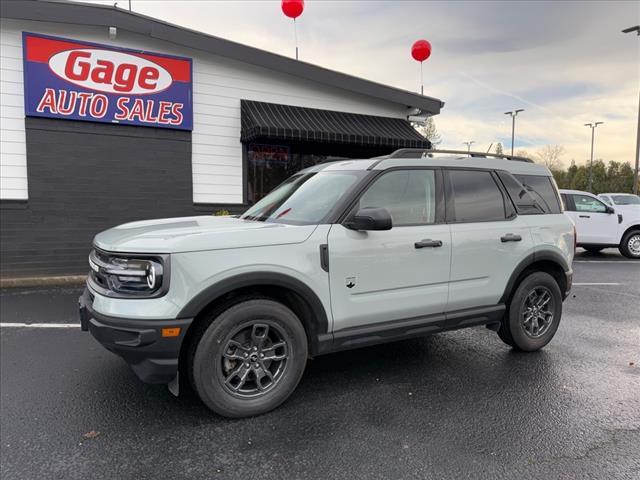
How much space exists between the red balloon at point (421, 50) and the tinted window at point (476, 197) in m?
8.52

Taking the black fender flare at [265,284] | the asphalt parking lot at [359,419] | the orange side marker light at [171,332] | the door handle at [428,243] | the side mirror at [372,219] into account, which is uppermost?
the side mirror at [372,219]

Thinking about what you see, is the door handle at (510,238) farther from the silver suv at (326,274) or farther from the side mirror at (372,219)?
the side mirror at (372,219)

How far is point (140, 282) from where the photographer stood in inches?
117

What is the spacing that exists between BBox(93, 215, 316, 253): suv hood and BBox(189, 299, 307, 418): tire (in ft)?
1.45

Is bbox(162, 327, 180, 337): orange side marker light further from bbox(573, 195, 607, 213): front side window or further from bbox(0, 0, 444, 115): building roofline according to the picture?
bbox(573, 195, 607, 213): front side window

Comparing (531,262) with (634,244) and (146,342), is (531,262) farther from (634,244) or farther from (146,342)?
(634,244)

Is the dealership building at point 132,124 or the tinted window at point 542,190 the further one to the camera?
the dealership building at point 132,124

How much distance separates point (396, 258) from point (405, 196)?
1.95ft

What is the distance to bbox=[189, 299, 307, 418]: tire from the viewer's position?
120 inches

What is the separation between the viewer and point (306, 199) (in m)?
3.90

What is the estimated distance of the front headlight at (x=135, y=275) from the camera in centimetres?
291

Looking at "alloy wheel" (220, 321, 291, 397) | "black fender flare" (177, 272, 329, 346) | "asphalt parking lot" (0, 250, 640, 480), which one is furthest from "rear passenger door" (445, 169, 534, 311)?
"alloy wheel" (220, 321, 291, 397)

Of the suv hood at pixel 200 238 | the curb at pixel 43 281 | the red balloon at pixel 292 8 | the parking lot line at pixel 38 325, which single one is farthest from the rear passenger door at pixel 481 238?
the red balloon at pixel 292 8

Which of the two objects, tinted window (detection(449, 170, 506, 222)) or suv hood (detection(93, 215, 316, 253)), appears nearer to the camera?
suv hood (detection(93, 215, 316, 253))
